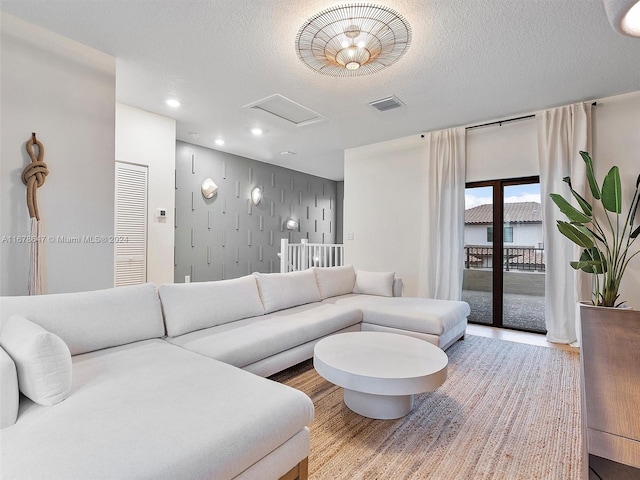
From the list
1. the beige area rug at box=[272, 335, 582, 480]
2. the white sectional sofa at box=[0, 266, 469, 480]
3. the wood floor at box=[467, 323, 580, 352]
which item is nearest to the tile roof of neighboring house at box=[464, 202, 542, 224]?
the wood floor at box=[467, 323, 580, 352]

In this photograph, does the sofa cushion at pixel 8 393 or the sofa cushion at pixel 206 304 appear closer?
the sofa cushion at pixel 8 393

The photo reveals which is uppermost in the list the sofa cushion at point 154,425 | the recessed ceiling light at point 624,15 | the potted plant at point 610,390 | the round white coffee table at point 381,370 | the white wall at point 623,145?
the white wall at point 623,145

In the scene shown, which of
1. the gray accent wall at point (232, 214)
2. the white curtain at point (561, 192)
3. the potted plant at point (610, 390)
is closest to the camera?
the potted plant at point (610, 390)

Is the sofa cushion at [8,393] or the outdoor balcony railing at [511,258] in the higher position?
the outdoor balcony railing at [511,258]

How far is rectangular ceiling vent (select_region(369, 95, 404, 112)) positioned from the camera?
11.4 ft

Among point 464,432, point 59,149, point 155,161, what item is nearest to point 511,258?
point 464,432

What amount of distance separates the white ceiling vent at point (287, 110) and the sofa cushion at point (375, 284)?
219cm

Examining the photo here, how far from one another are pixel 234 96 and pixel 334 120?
134cm

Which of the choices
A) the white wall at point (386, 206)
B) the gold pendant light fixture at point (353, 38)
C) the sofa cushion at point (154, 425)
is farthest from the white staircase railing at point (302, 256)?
the sofa cushion at point (154, 425)

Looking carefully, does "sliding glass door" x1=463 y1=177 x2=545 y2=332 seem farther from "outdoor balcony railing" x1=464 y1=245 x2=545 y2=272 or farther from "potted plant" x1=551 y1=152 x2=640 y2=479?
"potted plant" x1=551 y1=152 x2=640 y2=479

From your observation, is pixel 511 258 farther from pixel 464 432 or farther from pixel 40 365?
pixel 40 365

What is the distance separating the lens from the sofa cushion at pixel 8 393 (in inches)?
44.0

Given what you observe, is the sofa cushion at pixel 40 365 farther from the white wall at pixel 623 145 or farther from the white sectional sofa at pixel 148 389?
the white wall at pixel 623 145

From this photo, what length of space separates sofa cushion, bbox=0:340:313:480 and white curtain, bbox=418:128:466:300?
3.39 m
